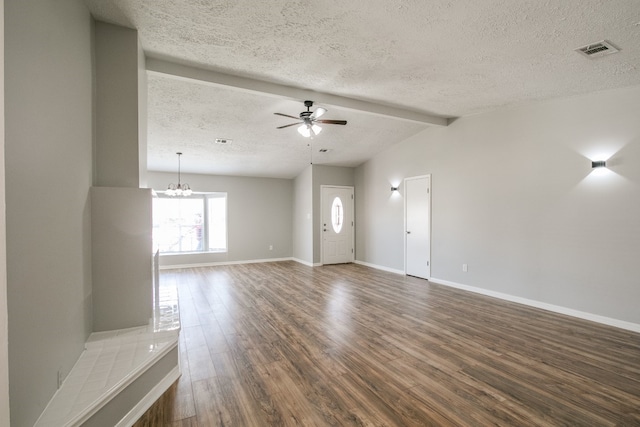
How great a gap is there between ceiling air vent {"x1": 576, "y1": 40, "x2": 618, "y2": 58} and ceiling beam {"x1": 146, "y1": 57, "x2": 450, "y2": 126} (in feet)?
8.01

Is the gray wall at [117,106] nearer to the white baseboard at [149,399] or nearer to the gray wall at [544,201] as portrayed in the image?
the white baseboard at [149,399]

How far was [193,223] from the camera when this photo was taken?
8.20 meters

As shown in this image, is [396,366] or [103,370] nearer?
[103,370]

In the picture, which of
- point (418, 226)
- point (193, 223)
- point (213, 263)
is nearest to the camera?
point (418, 226)

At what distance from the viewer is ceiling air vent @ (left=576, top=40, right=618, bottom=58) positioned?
2793 mm

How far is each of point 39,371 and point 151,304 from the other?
1.20m

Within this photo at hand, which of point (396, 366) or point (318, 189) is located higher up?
point (318, 189)

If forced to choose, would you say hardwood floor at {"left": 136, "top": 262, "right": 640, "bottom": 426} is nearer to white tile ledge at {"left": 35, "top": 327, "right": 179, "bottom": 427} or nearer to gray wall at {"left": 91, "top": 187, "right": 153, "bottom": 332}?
white tile ledge at {"left": 35, "top": 327, "right": 179, "bottom": 427}

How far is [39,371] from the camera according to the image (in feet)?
5.25

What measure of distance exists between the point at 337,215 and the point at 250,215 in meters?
2.50

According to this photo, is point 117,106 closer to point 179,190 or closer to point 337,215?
point 179,190

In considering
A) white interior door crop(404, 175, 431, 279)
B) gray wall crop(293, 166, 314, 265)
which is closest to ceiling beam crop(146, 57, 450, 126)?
white interior door crop(404, 175, 431, 279)

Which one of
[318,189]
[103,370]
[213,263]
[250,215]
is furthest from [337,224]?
[103,370]

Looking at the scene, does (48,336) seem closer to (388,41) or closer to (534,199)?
(388,41)
